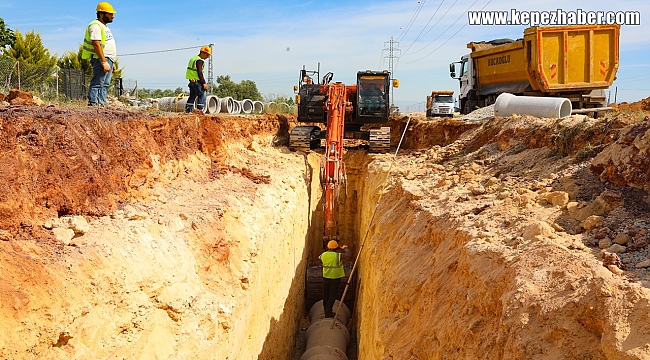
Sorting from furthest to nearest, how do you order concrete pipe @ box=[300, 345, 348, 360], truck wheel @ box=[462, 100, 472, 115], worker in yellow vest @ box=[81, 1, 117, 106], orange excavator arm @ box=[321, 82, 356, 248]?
1. truck wheel @ box=[462, 100, 472, 115]
2. orange excavator arm @ box=[321, 82, 356, 248]
3. concrete pipe @ box=[300, 345, 348, 360]
4. worker in yellow vest @ box=[81, 1, 117, 106]

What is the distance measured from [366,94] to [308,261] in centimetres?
565

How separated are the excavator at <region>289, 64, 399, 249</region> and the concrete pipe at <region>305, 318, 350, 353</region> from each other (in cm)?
288

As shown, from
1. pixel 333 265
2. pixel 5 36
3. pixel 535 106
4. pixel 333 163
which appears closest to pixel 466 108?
pixel 333 163

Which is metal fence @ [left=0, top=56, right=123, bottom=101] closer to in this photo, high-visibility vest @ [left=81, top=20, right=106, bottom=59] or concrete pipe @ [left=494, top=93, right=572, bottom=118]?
high-visibility vest @ [left=81, top=20, right=106, bottom=59]

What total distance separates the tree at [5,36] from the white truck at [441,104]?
22818mm

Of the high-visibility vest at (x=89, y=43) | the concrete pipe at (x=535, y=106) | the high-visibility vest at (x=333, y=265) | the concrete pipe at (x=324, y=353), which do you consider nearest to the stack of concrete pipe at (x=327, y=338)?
the concrete pipe at (x=324, y=353)

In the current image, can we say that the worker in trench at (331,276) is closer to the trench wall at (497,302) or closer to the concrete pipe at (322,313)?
the concrete pipe at (322,313)

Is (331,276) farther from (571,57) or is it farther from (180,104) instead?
(571,57)

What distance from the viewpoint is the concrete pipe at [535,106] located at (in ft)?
37.0

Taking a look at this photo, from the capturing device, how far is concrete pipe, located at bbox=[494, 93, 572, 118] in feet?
37.0

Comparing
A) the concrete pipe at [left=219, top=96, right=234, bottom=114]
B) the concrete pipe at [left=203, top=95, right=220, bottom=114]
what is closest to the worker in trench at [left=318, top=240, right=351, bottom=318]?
the concrete pipe at [left=203, top=95, right=220, bottom=114]

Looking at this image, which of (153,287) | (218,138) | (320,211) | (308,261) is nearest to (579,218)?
(153,287)

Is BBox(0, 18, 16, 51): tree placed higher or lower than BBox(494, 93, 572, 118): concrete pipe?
higher

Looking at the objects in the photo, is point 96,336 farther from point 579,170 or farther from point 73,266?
point 579,170
